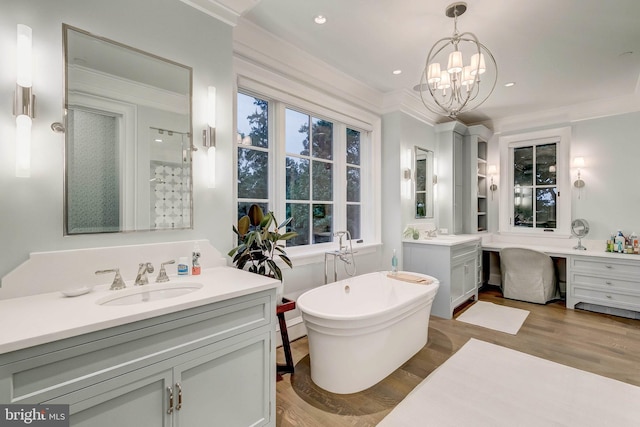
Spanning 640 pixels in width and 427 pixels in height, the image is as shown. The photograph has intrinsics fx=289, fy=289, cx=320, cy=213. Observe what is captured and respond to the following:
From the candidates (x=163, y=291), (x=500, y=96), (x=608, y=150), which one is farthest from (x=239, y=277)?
(x=608, y=150)

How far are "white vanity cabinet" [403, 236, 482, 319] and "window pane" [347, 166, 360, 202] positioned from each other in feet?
2.98

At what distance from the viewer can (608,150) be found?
3.99 m

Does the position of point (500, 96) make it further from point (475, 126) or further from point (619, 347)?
point (619, 347)

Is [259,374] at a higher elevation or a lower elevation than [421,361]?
higher

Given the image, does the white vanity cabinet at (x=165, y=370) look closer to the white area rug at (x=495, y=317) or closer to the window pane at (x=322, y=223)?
the window pane at (x=322, y=223)

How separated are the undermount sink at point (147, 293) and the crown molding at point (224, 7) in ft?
5.74

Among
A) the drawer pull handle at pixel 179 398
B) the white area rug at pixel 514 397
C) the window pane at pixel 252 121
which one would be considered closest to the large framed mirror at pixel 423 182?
the white area rug at pixel 514 397

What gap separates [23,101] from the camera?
1.28 meters

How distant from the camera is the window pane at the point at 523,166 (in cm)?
469

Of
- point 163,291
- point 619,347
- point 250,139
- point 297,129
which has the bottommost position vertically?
point 619,347

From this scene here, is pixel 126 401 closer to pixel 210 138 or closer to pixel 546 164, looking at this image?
pixel 210 138

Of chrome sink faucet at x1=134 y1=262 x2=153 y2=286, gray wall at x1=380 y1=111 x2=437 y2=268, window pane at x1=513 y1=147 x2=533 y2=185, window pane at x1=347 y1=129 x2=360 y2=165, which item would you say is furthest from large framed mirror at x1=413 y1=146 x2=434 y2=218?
chrome sink faucet at x1=134 y1=262 x2=153 y2=286

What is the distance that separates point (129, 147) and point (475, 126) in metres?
4.76

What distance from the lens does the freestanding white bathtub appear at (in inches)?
79.3
